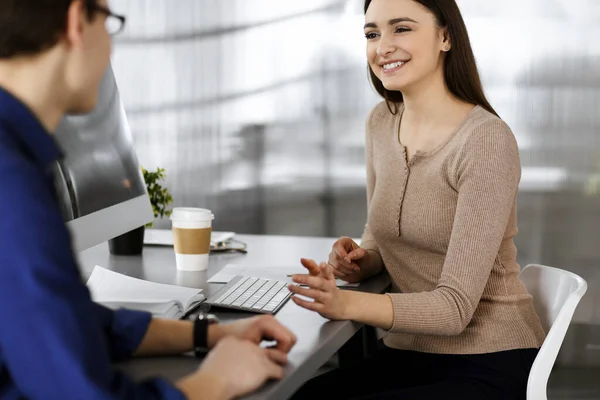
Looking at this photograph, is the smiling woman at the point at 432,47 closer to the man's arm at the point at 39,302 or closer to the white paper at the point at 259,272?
the white paper at the point at 259,272

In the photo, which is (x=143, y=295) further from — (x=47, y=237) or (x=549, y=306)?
(x=549, y=306)

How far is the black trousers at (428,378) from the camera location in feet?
5.17

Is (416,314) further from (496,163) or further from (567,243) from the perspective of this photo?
(567,243)

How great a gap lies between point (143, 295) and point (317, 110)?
201 centimetres

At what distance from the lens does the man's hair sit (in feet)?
2.80

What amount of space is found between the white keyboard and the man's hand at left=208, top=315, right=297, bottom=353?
0.26 m

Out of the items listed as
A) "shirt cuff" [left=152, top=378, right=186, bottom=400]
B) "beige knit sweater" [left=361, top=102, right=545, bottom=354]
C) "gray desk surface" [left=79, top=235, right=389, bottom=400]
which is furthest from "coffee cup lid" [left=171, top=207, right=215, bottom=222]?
"shirt cuff" [left=152, top=378, right=186, bottom=400]

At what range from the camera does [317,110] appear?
11.2 ft

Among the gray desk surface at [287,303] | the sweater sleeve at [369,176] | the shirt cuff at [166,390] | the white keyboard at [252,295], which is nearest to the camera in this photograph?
the shirt cuff at [166,390]

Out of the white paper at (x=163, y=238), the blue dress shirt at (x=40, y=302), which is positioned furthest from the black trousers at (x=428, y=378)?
the blue dress shirt at (x=40, y=302)

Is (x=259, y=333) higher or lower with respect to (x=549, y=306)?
higher

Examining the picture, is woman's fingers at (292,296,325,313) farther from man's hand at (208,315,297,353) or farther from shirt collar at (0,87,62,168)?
shirt collar at (0,87,62,168)

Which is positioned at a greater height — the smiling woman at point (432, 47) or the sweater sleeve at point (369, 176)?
the smiling woman at point (432, 47)

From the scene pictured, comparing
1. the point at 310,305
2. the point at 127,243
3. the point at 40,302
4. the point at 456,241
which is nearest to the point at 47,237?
the point at 40,302
